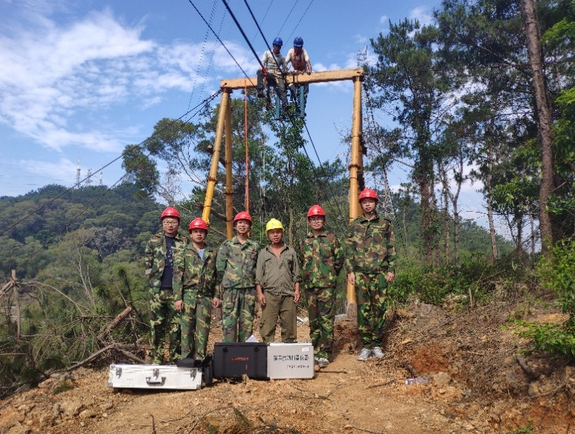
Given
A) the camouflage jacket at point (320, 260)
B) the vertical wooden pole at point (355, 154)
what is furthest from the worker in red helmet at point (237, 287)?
the vertical wooden pole at point (355, 154)

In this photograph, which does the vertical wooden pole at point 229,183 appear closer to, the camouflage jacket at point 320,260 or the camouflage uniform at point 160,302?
the camouflage jacket at point 320,260

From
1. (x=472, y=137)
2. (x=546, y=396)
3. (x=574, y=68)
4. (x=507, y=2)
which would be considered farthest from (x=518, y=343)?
(x=507, y=2)

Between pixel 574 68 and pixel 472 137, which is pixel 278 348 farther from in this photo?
pixel 472 137

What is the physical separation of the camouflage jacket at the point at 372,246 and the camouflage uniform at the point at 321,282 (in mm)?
211

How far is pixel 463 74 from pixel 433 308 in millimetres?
16075

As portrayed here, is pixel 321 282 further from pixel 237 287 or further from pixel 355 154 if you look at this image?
pixel 355 154

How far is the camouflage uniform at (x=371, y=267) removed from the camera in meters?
5.93

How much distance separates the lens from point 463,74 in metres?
20.0

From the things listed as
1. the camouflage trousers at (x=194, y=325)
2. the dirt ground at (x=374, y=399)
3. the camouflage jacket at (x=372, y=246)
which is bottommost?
the dirt ground at (x=374, y=399)

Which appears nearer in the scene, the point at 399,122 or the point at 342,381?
the point at 342,381

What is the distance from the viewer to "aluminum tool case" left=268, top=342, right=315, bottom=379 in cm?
515

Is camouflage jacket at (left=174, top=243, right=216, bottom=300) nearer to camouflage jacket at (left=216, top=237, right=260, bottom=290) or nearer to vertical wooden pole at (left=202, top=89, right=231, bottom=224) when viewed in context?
camouflage jacket at (left=216, top=237, right=260, bottom=290)

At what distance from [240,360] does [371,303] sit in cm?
192

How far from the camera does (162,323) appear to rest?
216 inches
